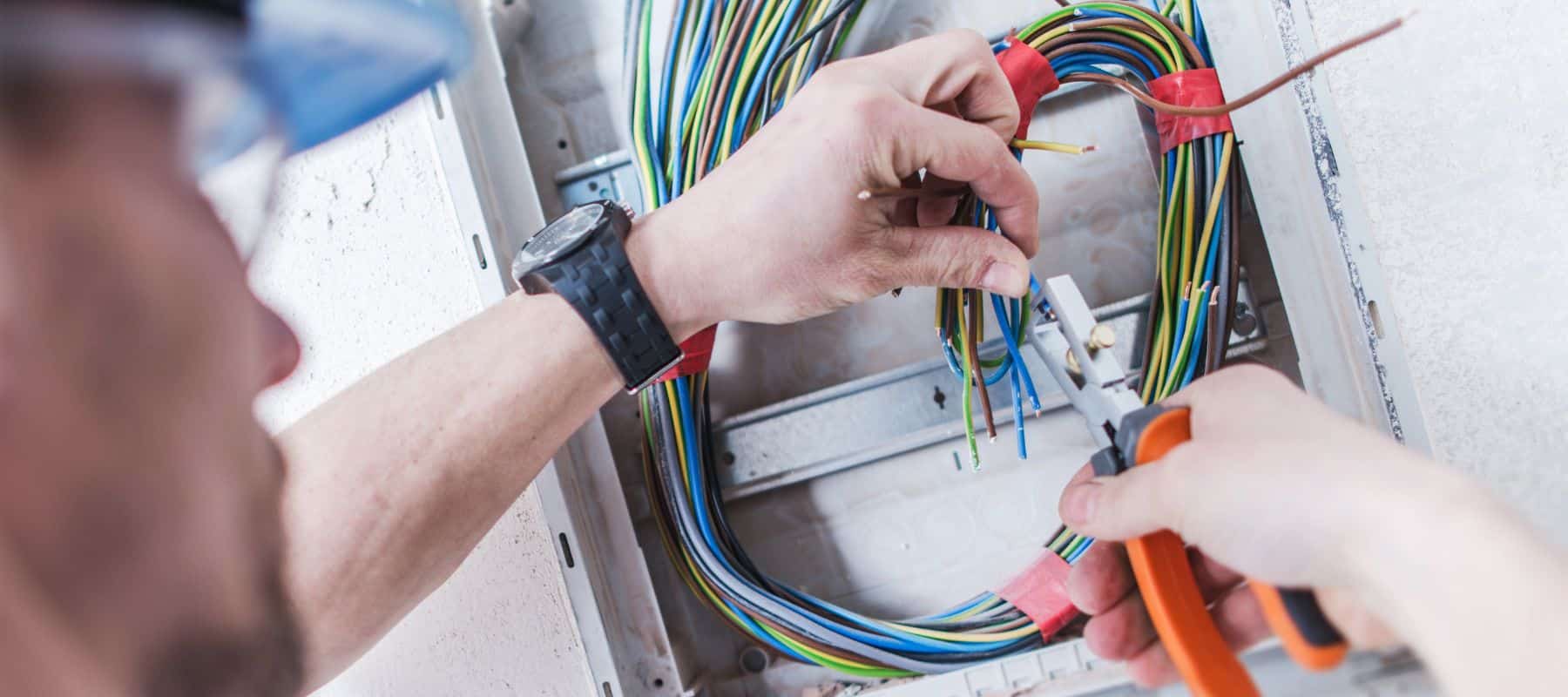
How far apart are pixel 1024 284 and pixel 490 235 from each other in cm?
53

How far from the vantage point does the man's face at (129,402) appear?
0.30 m

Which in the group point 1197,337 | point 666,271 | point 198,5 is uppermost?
point 198,5

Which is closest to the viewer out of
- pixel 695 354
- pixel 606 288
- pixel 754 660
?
pixel 606 288

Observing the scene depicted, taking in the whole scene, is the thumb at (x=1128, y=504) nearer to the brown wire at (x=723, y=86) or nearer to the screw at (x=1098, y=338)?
the screw at (x=1098, y=338)

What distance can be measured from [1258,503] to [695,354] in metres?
0.56

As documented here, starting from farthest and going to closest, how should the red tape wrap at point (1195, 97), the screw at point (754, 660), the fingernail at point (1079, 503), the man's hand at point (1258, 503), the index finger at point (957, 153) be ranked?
the screw at point (754, 660) < the red tape wrap at point (1195, 97) < the index finger at point (957, 153) < the fingernail at point (1079, 503) < the man's hand at point (1258, 503)

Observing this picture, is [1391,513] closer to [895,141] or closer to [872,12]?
[895,141]

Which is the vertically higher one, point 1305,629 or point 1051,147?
point 1051,147

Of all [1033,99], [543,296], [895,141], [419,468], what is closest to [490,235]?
[543,296]

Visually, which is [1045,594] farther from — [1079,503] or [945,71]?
[945,71]

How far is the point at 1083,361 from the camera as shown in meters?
0.70

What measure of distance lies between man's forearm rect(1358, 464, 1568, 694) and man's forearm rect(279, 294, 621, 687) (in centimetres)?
60

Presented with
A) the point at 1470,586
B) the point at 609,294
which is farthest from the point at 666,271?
the point at 1470,586

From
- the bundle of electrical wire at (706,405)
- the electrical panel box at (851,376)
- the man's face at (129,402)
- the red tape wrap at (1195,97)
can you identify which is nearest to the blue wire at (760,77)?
the bundle of electrical wire at (706,405)
